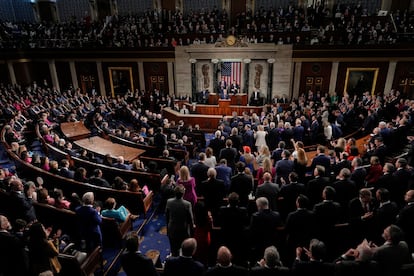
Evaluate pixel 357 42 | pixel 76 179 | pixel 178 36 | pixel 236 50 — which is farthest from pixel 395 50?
pixel 76 179

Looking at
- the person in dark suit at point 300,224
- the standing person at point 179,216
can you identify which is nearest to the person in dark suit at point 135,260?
the standing person at point 179,216

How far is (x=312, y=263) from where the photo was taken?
104 inches

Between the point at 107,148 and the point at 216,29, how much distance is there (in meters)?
11.1

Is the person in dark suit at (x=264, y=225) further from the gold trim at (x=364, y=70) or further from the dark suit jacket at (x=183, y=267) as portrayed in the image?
the gold trim at (x=364, y=70)

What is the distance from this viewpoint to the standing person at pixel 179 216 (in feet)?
12.1

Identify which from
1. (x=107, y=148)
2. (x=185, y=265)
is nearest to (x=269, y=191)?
(x=185, y=265)

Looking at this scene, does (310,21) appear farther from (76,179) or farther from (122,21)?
(76,179)

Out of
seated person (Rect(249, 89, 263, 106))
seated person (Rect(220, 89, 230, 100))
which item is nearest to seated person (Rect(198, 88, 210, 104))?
seated person (Rect(220, 89, 230, 100))

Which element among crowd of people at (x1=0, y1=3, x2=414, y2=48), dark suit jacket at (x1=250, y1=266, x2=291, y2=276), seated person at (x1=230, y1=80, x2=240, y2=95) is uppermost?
crowd of people at (x1=0, y1=3, x2=414, y2=48)

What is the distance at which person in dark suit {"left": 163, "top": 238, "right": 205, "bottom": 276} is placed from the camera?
267 centimetres

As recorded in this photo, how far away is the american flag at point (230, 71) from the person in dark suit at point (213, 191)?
12270 millimetres

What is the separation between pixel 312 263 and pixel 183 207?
172cm

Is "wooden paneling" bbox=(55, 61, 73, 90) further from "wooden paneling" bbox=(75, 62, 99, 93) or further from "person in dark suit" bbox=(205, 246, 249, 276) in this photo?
"person in dark suit" bbox=(205, 246, 249, 276)

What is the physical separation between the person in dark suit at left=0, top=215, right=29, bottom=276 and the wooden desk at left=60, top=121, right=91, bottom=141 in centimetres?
695
